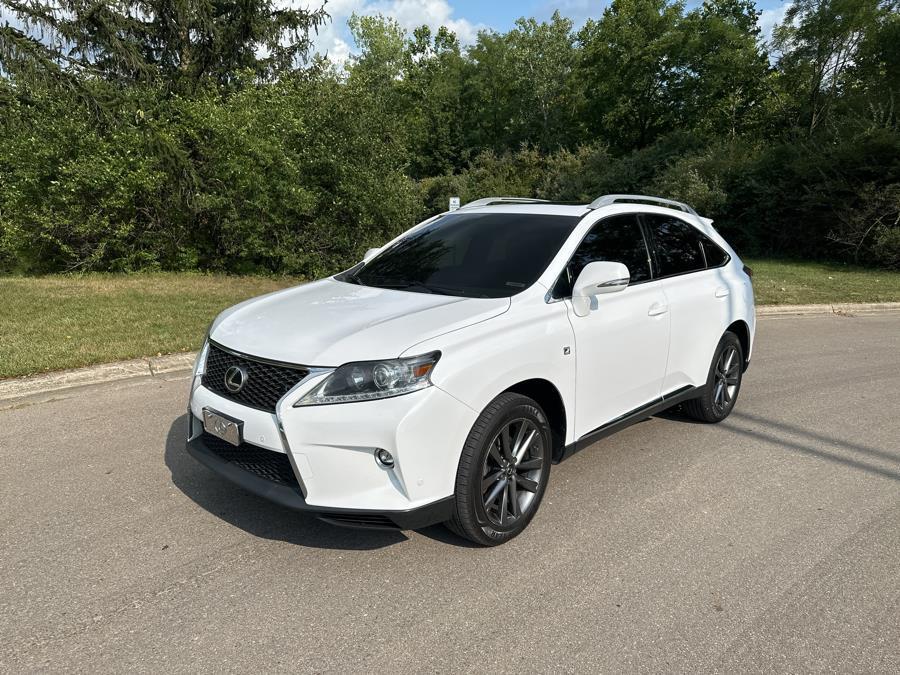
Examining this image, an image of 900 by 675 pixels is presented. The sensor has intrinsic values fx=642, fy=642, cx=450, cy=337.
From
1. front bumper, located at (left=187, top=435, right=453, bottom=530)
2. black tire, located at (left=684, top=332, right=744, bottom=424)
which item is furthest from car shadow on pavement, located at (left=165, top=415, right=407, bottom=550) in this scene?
black tire, located at (left=684, top=332, right=744, bottom=424)

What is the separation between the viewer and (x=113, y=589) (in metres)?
2.88

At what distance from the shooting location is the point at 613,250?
13.5 feet

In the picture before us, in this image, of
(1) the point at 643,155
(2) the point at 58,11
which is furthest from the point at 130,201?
(1) the point at 643,155

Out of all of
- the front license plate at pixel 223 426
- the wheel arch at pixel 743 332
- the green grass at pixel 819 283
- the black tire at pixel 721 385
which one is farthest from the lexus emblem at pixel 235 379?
the green grass at pixel 819 283

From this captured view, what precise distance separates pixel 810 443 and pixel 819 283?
35.6 ft

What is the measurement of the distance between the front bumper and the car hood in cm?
55

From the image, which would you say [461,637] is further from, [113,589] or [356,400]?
[113,589]

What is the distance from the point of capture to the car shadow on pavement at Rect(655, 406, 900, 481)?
4418mm

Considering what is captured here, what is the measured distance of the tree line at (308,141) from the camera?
13.4m

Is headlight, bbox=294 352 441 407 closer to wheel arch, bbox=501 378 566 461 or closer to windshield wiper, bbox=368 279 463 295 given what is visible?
wheel arch, bbox=501 378 566 461

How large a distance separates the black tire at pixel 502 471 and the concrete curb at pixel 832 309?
860cm

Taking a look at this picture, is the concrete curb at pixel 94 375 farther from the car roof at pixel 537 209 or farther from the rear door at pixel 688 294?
the rear door at pixel 688 294

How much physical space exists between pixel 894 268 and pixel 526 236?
16621 mm

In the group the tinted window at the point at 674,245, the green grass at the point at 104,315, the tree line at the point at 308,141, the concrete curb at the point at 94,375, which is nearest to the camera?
the tinted window at the point at 674,245
